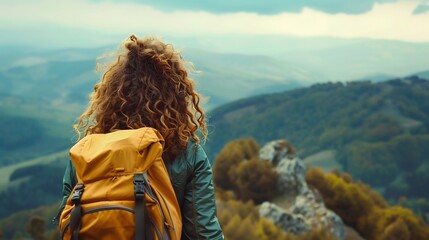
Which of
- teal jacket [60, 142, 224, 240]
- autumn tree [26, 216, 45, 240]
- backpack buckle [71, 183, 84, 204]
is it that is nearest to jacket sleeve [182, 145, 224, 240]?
teal jacket [60, 142, 224, 240]

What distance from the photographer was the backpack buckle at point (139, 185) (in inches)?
129

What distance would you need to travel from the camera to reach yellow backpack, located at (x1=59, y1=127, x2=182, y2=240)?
129 inches

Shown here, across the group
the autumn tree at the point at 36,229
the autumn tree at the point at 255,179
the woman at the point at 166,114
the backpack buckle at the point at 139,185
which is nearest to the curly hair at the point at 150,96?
the woman at the point at 166,114

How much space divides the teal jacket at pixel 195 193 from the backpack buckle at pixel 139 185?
0.43 meters

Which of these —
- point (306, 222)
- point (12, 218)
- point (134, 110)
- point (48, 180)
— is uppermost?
point (134, 110)

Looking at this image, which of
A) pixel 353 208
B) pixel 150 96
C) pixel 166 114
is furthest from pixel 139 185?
pixel 353 208

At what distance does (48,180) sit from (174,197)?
18535 centimetres

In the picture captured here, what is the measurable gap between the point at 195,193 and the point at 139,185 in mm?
524

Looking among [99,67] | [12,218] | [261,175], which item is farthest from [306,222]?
[12,218]

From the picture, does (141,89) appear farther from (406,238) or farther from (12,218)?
(12,218)

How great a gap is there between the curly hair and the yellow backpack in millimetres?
372

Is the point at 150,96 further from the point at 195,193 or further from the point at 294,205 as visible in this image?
the point at 294,205

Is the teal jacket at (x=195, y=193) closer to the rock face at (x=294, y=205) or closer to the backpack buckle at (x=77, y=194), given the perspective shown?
the backpack buckle at (x=77, y=194)

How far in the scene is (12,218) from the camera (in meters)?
125
